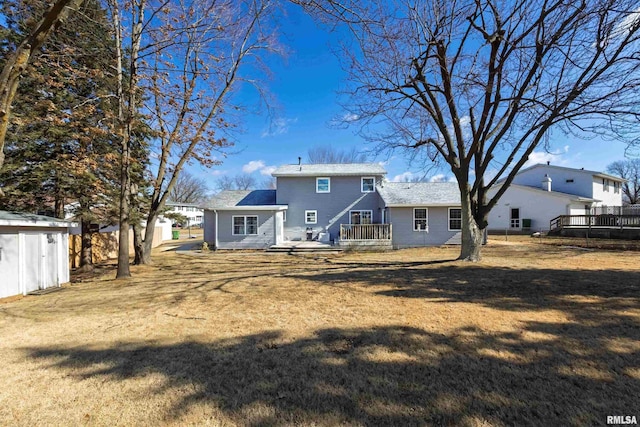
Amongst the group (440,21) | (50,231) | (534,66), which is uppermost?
(440,21)

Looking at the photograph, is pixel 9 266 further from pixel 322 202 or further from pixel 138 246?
pixel 322 202

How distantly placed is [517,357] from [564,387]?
2.00 ft

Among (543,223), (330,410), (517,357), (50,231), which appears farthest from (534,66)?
(543,223)

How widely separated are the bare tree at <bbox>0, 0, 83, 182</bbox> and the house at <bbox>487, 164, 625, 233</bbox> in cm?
3060

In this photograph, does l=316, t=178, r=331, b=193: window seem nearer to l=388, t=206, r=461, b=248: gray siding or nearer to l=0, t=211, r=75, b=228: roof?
l=388, t=206, r=461, b=248: gray siding

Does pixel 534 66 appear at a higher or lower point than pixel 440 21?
lower

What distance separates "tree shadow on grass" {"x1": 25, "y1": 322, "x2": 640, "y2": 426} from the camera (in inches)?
96.7

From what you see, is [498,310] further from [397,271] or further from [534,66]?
[534,66]

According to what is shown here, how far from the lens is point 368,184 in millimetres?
19656

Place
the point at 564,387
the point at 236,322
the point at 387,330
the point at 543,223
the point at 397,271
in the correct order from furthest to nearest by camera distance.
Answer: the point at 543,223 < the point at 397,271 < the point at 236,322 < the point at 387,330 < the point at 564,387

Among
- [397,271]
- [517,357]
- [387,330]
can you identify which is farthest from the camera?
[397,271]

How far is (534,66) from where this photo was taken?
8.67m

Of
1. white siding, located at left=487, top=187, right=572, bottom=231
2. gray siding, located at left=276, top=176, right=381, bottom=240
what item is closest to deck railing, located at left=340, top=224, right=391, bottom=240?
gray siding, located at left=276, top=176, right=381, bottom=240

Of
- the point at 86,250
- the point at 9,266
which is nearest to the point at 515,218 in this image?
the point at 86,250
